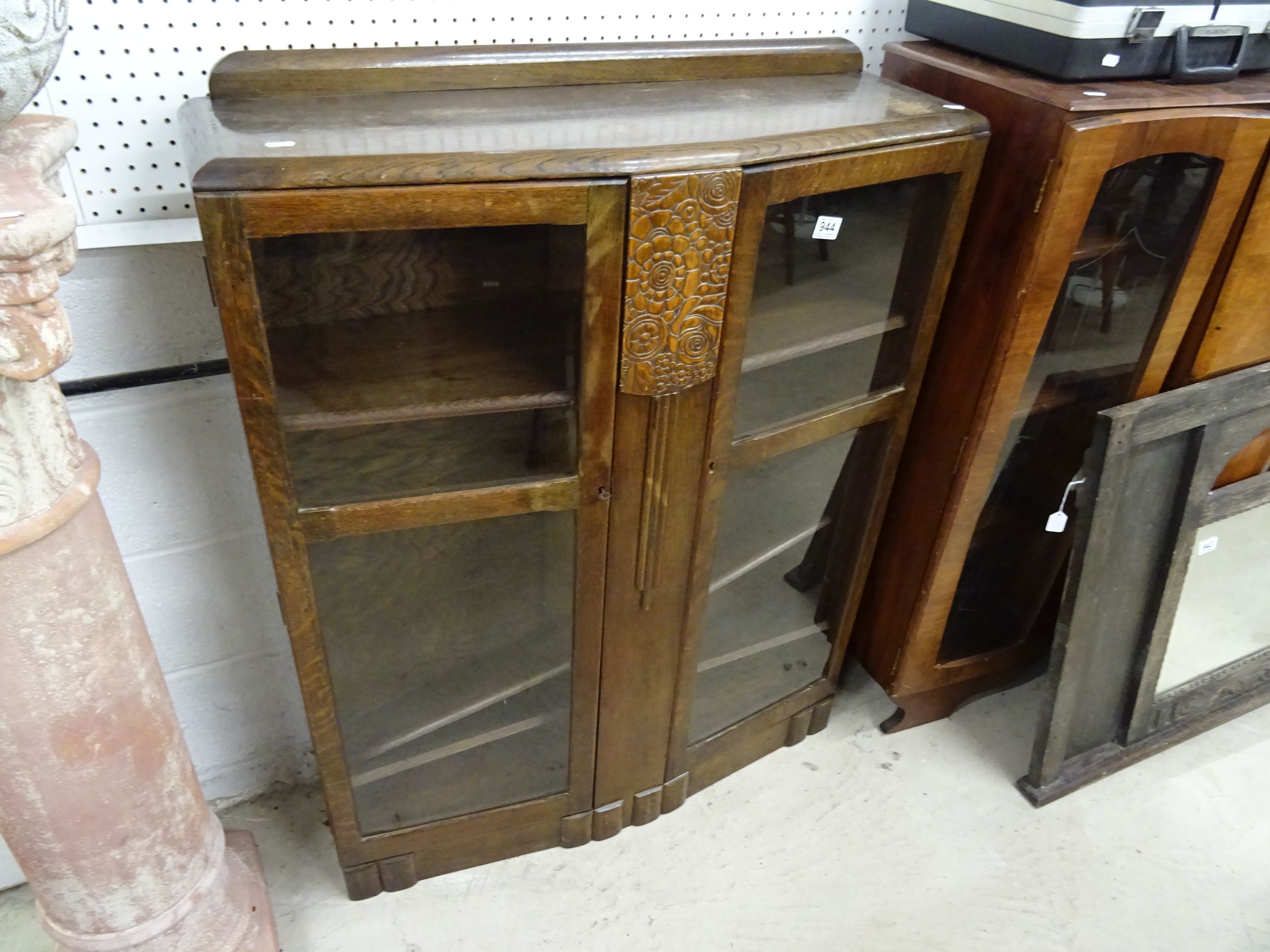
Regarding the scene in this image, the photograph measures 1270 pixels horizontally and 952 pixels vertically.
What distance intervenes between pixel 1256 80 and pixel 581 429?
A: 1098 millimetres

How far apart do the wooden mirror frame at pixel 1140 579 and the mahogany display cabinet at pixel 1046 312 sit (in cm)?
8

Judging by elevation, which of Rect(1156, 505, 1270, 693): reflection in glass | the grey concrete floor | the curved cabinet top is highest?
the curved cabinet top

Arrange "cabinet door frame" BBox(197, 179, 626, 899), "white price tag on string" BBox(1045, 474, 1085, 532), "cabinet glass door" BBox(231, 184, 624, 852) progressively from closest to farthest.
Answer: "cabinet door frame" BBox(197, 179, 626, 899) < "cabinet glass door" BBox(231, 184, 624, 852) < "white price tag on string" BBox(1045, 474, 1085, 532)

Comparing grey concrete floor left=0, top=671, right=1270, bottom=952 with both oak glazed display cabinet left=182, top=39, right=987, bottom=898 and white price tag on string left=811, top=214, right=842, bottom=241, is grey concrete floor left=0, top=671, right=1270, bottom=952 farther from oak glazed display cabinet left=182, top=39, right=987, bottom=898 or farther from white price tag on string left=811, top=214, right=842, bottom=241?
white price tag on string left=811, top=214, right=842, bottom=241

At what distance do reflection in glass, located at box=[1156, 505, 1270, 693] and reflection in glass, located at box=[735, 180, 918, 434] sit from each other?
0.82 metres

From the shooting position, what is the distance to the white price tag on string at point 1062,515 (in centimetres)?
151

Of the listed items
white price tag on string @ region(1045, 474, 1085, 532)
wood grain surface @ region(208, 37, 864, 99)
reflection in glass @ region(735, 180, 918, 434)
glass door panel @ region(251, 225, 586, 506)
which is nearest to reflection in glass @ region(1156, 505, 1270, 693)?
white price tag on string @ region(1045, 474, 1085, 532)

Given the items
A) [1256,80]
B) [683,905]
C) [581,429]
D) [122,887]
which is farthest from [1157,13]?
[122,887]

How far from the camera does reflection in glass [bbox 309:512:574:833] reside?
119 centimetres

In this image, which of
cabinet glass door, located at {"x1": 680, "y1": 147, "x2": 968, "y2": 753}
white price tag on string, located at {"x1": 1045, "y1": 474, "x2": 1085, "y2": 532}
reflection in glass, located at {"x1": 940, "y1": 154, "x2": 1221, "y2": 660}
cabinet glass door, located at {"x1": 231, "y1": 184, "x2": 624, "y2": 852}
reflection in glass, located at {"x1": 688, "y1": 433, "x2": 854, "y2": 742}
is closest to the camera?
cabinet glass door, located at {"x1": 231, "y1": 184, "x2": 624, "y2": 852}

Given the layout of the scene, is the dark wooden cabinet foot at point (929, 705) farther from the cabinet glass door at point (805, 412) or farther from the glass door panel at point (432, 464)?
the glass door panel at point (432, 464)

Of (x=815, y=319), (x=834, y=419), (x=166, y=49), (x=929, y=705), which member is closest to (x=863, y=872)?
(x=929, y=705)

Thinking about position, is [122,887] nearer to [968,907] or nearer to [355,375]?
[355,375]

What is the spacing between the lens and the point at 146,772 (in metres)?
1.04
